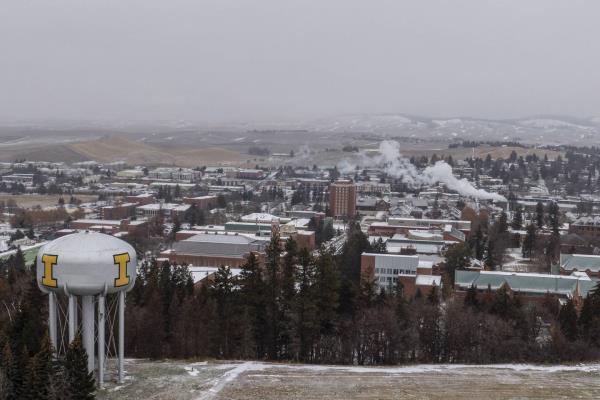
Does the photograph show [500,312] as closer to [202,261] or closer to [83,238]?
[83,238]

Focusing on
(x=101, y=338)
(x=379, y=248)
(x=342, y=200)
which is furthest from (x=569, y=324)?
(x=342, y=200)

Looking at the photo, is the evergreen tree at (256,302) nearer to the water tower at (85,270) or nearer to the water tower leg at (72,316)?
the water tower at (85,270)

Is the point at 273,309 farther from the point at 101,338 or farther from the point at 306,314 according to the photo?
the point at 101,338

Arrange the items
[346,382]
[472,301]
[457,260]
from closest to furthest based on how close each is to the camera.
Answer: [346,382] → [472,301] → [457,260]

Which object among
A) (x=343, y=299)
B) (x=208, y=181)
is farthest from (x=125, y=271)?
(x=208, y=181)

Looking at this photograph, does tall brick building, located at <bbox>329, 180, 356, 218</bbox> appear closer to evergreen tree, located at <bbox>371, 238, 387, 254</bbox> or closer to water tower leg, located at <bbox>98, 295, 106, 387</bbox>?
evergreen tree, located at <bbox>371, 238, 387, 254</bbox>

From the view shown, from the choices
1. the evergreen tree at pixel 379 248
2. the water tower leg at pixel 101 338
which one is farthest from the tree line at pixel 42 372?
the evergreen tree at pixel 379 248
